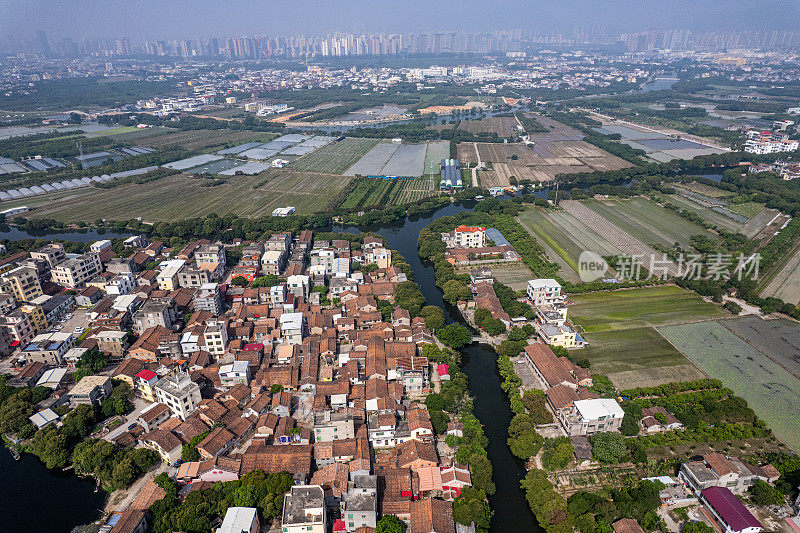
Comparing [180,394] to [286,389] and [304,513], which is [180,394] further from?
[304,513]

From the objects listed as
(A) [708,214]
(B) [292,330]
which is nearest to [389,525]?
(B) [292,330]

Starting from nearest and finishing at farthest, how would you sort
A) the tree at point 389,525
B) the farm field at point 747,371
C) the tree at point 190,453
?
the tree at point 389,525, the tree at point 190,453, the farm field at point 747,371

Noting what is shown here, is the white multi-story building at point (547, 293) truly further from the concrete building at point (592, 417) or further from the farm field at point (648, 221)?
the farm field at point (648, 221)

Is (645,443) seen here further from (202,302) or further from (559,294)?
(202,302)

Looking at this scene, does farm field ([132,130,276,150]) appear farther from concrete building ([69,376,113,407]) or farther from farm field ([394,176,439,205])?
concrete building ([69,376,113,407])

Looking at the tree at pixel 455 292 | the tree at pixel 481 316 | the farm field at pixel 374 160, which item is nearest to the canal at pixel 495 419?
the tree at pixel 455 292
